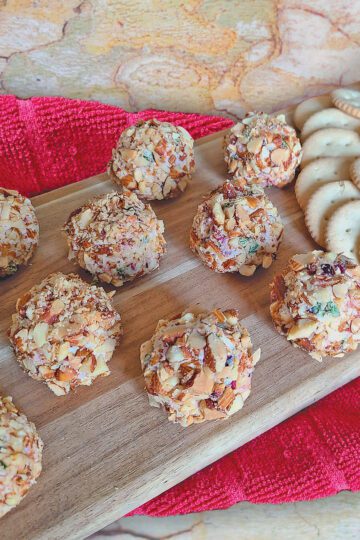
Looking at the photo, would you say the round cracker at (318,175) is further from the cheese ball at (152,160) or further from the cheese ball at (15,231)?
the cheese ball at (15,231)

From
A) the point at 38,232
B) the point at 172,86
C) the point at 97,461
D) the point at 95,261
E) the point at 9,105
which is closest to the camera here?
the point at 97,461

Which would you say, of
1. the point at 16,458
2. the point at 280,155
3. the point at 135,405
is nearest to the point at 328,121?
the point at 280,155

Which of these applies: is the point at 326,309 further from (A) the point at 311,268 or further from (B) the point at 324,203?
(B) the point at 324,203

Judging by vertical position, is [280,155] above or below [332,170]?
above

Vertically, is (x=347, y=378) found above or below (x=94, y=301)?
below

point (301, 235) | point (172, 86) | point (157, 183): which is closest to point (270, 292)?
point (301, 235)

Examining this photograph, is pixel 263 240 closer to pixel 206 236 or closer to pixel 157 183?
pixel 206 236
